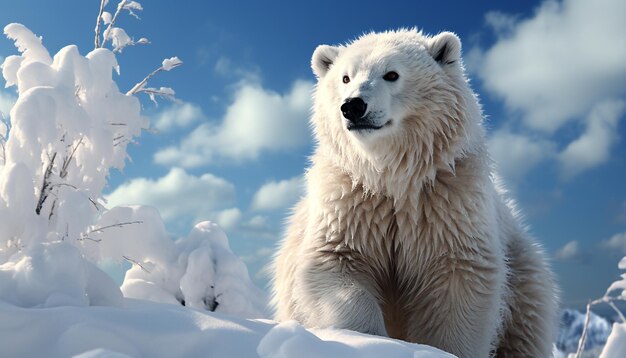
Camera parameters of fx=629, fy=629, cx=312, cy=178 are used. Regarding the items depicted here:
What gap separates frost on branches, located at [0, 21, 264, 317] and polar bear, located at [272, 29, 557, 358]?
1.58 metres

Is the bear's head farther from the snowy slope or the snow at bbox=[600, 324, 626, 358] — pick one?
the snow at bbox=[600, 324, 626, 358]

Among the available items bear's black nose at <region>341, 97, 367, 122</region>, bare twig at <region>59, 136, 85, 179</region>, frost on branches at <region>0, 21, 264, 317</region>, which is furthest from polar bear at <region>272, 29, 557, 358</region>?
bare twig at <region>59, 136, 85, 179</region>

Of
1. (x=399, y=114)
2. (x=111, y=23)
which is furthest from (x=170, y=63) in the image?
(x=399, y=114)

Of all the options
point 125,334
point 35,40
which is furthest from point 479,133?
point 35,40

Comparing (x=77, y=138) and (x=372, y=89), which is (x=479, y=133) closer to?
(x=372, y=89)

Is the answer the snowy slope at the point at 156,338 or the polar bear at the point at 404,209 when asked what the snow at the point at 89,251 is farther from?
the polar bear at the point at 404,209

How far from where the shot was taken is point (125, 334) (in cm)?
277

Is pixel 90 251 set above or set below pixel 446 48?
below

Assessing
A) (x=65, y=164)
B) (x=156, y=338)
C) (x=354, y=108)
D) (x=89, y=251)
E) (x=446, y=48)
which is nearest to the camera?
(x=156, y=338)

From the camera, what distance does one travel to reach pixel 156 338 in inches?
109

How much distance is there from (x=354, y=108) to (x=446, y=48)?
1.11 m

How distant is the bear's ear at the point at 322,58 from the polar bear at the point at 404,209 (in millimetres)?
280

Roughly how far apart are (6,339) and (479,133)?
354cm

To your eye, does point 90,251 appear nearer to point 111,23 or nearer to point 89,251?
point 89,251
